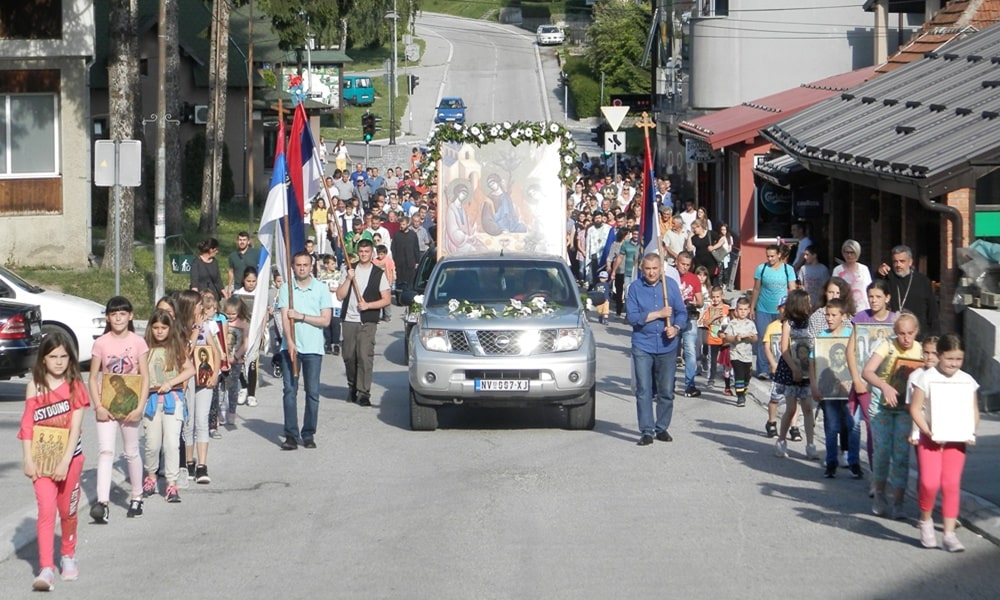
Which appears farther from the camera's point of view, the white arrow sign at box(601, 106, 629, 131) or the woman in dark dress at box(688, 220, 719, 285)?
the white arrow sign at box(601, 106, 629, 131)

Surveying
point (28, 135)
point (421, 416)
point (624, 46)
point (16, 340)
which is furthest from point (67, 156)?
point (624, 46)

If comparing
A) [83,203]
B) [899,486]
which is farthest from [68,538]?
[83,203]

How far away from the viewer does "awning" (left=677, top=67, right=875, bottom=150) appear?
30.6m

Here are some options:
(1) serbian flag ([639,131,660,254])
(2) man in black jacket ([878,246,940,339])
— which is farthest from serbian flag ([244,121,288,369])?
(2) man in black jacket ([878,246,940,339])

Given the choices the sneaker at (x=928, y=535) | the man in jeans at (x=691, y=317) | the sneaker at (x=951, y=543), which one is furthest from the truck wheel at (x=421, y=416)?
the sneaker at (x=951, y=543)

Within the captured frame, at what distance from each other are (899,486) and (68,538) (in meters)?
5.67

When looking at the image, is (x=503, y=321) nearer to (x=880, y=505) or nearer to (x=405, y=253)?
(x=880, y=505)

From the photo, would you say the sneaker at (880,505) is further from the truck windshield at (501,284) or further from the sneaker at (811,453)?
the truck windshield at (501,284)

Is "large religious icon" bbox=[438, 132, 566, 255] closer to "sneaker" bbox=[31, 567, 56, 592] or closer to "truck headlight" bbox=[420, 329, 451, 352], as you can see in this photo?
"truck headlight" bbox=[420, 329, 451, 352]

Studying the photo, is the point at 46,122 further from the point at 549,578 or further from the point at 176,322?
the point at 549,578

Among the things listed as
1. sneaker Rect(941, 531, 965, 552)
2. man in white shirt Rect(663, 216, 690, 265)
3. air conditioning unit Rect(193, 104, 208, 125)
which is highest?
air conditioning unit Rect(193, 104, 208, 125)

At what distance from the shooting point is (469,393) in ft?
47.2

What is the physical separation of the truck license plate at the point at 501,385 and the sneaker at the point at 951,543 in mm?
5554

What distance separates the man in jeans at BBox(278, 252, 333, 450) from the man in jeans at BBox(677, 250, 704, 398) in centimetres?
493
